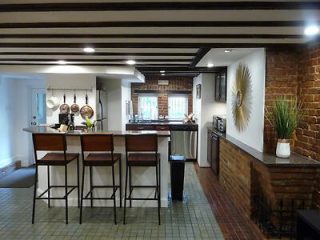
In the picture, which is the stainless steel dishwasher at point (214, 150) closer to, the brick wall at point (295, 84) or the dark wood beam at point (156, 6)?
the brick wall at point (295, 84)

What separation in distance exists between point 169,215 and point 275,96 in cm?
209

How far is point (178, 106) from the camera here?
872cm

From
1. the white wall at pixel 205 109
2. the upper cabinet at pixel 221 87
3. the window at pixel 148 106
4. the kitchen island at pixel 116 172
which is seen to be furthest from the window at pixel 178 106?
the kitchen island at pixel 116 172

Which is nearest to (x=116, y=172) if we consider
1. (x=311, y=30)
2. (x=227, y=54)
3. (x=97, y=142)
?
(x=97, y=142)

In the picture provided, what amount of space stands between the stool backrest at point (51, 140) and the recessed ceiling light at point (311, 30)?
2.93 metres

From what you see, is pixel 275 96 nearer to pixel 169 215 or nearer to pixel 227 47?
pixel 227 47

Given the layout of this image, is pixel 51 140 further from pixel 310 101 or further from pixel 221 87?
pixel 221 87

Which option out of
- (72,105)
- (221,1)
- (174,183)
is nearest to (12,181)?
(72,105)

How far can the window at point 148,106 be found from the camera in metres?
8.65

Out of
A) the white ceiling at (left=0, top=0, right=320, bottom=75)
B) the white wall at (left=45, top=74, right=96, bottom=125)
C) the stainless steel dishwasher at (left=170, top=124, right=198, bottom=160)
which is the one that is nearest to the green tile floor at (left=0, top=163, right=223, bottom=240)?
the white wall at (left=45, top=74, right=96, bottom=125)

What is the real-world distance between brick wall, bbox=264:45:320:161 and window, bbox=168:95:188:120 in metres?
5.11

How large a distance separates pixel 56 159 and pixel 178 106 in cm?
545

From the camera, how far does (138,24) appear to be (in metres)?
2.55

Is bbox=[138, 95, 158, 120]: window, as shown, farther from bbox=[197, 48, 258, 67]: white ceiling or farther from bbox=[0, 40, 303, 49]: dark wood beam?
bbox=[0, 40, 303, 49]: dark wood beam
